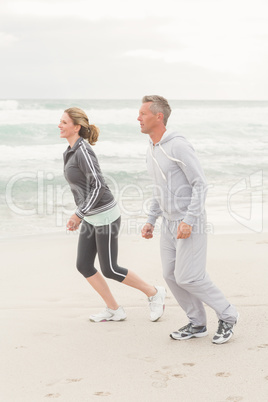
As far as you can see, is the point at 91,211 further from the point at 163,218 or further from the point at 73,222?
the point at 163,218

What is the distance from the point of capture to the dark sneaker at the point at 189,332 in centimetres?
413

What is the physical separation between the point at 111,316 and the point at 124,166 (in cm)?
1406

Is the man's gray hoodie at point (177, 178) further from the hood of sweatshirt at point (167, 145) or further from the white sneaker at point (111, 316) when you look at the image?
the white sneaker at point (111, 316)

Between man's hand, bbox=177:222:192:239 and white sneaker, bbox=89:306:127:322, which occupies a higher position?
man's hand, bbox=177:222:192:239

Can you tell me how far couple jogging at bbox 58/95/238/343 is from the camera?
376 centimetres

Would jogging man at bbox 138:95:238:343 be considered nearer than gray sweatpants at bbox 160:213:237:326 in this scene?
Yes

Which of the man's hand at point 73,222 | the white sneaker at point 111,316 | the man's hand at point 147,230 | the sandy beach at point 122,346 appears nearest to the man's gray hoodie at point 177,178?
the man's hand at point 147,230

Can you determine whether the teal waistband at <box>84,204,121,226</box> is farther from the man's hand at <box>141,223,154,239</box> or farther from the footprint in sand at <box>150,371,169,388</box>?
the footprint in sand at <box>150,371,169,388</box>

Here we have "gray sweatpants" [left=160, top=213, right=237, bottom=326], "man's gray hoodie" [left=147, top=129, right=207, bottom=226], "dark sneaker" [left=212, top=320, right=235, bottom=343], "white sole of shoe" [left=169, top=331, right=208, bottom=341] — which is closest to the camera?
"man's gray hoodie" [left=147, top=129, right=207, bottom=226]

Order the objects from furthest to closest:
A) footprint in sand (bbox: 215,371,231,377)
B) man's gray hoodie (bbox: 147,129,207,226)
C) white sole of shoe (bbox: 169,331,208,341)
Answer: white sole of shoe (bbox: 169,331,208,341), man's gray hoodie (bbox: 147,129,207,226), footprint in sand (bbox: 215,371,231,377)

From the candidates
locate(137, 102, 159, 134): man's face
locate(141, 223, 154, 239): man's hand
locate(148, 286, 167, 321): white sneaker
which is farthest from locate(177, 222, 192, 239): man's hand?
locate(148, 286, 167, 321): white sneaker

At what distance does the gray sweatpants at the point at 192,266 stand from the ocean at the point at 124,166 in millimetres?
4448

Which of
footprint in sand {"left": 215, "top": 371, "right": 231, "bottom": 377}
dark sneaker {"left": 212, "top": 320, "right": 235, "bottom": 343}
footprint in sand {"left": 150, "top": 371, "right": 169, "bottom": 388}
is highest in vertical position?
dark sneaker {"left": 212, "top": 320, "right": 235, "bottom": 343}

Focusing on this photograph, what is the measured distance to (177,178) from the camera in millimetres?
3781
